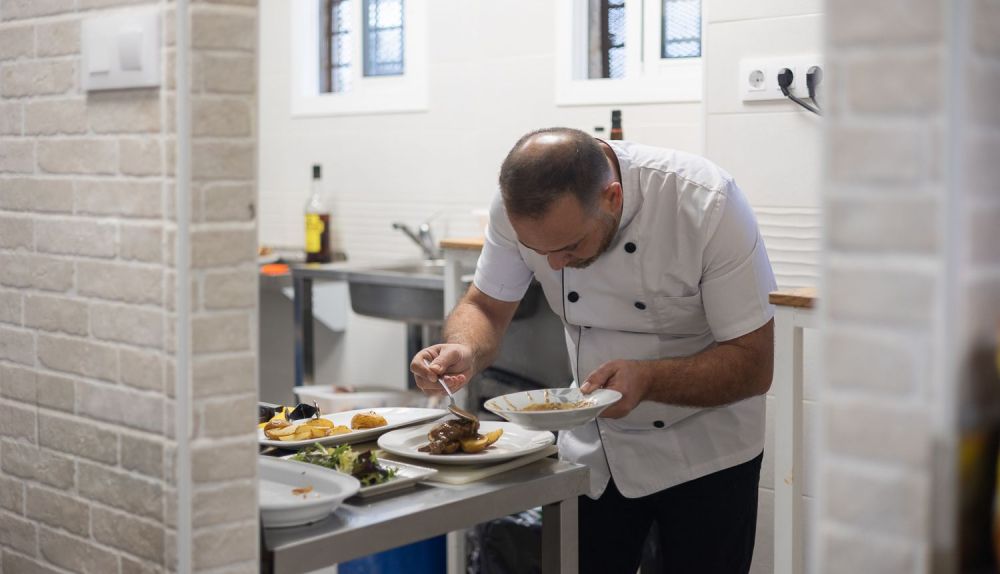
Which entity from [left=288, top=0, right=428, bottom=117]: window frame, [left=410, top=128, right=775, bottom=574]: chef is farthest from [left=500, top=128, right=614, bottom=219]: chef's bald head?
[left=288, top=0, right=428, bottom=117]: window frame

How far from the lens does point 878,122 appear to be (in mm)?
1077

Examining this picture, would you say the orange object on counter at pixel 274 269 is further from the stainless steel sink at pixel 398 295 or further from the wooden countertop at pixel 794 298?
the wooden countertop at pixel 794 298

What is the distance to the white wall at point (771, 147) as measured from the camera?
3051mm

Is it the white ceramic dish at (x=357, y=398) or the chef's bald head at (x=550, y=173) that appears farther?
the white ceramic dish at (x=357, y=398)

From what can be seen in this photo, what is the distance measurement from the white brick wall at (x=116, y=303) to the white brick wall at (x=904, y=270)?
34.5 inches

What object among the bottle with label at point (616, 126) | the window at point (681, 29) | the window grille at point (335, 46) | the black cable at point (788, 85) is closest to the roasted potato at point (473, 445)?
the black cable at point (788, 85)

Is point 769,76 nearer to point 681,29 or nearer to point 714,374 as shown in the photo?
point 681,29

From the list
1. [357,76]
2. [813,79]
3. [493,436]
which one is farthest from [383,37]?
[493,436]

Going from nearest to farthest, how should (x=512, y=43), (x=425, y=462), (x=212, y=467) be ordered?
1. (x=212, y=467)
2. (x=425, y=462)
3. (x=512, y=43)

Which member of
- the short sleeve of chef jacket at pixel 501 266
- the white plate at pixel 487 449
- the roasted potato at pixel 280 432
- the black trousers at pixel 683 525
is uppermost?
the short sleeve of chef jacket at pixel 501 266

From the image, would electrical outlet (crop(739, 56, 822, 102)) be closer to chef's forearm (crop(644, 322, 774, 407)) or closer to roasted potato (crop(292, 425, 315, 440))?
chef's forearm (crop(644, 322, 774, 407))

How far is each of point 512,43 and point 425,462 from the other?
242cm

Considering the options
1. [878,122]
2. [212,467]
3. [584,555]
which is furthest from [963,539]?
[584,555]

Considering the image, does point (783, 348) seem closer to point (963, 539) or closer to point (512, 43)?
point (963, 539)
